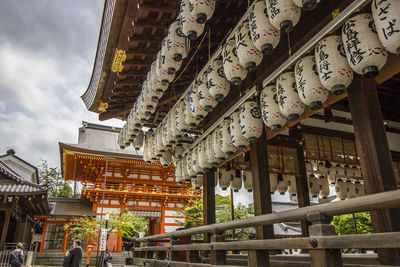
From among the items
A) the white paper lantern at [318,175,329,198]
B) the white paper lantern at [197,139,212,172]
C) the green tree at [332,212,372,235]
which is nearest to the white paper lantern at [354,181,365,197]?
the white paper lantern at [318,175,329,198]

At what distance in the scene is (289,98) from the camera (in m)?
3.60

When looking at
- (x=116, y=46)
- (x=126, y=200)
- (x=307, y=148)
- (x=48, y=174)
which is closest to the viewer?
(x=116, y=46)

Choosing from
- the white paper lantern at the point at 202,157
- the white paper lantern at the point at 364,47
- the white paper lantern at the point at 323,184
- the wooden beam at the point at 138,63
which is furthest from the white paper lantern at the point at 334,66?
the white paper lantern at the point at 323,184

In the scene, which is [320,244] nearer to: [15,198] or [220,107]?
[220,107]

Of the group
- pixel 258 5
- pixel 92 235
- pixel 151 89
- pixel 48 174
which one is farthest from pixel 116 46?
pixel 48 174

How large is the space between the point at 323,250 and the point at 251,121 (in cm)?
233

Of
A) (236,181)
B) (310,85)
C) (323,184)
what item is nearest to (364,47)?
(310,85)

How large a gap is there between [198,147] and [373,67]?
3996mm

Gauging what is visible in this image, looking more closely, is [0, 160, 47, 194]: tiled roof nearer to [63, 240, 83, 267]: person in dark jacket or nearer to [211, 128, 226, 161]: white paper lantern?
[63, 240, 83, 267]: person in dark jacket

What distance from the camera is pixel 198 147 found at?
20.4ft

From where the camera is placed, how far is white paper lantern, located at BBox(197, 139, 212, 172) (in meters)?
5.92

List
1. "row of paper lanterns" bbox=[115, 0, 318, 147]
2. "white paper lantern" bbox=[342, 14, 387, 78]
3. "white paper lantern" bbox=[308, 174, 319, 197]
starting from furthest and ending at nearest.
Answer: "white paper lantern" bbox=[308, 174, 319, 197], "row of paper lanterns" bbox=[115, 0, 318, 147], "white paper lantern" bbox=[342, 14, 387, 78]

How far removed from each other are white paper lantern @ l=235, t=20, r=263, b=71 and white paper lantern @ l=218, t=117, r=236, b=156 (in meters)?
1.42

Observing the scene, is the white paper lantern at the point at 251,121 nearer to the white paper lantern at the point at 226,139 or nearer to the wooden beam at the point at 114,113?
the white paper lantern at the point at 226,139
